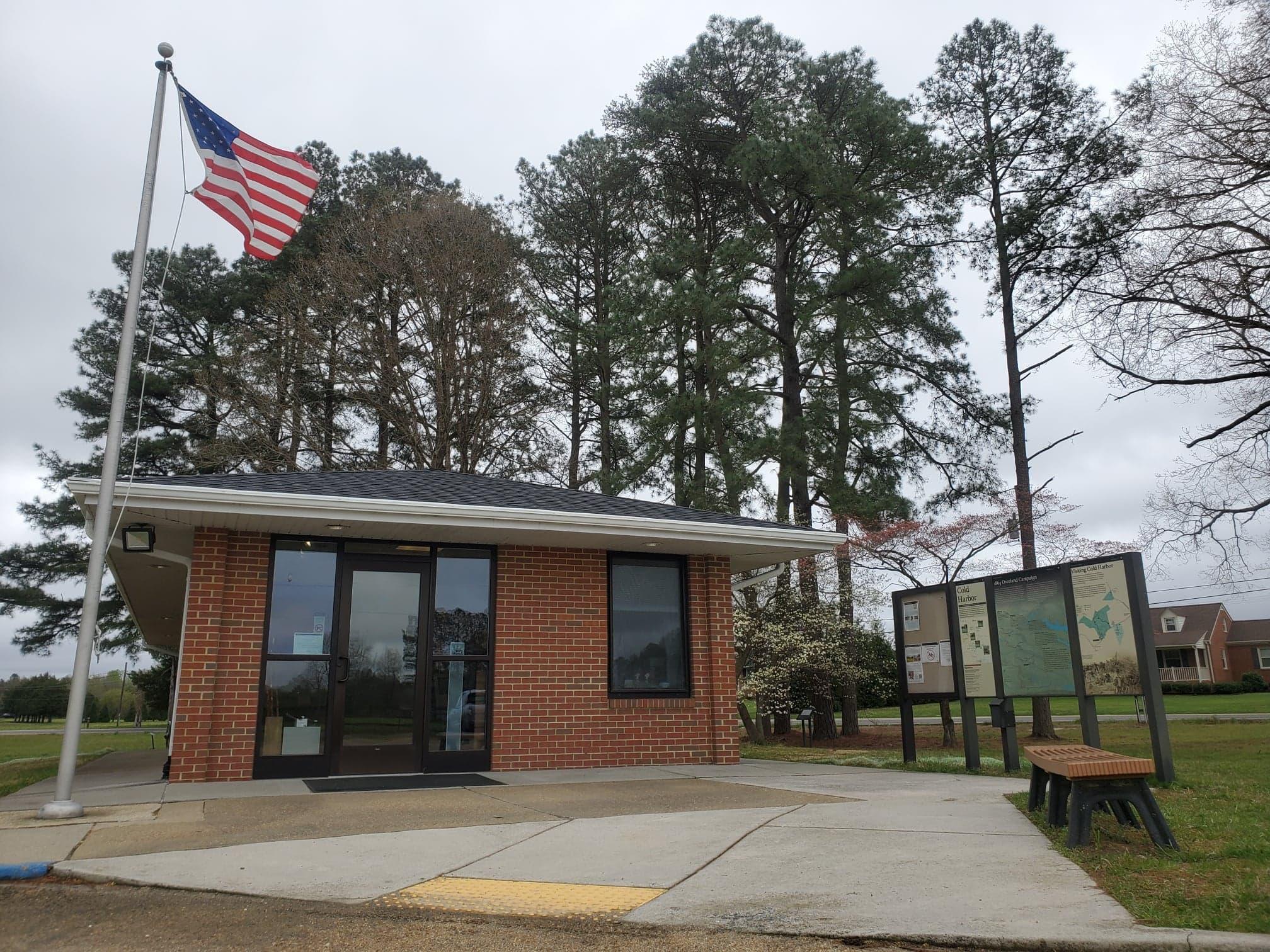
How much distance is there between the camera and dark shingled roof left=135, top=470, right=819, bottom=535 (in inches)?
339

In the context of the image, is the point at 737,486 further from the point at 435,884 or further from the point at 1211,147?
the point at 435,884

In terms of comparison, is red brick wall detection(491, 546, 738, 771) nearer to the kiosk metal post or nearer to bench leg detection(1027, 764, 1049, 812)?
the kiosk metal post

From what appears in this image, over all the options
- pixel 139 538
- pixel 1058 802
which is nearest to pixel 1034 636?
pixel 1058 802

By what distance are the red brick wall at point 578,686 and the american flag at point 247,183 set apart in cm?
404

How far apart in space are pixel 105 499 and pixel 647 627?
5812 mm

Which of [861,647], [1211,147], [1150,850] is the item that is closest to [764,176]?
[1211,147]

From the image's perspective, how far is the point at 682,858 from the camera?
4.85 meters

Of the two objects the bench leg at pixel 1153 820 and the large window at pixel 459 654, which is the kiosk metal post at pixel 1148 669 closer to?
the bench leg at pixel 1153 820

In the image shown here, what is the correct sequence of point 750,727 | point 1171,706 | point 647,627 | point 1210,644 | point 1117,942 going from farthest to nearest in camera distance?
1. point 1210,644
2. point 1171,706
3. point 750,727
4. point 647,627
5. point 1117,942

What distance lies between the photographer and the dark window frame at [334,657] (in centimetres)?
877

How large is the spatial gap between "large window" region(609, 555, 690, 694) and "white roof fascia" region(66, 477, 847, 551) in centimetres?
84

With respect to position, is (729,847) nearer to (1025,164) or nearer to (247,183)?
Answer: (247,183)

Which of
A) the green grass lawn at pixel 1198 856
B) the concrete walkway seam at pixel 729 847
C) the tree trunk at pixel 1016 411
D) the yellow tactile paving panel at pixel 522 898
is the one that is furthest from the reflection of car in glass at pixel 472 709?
the tree trunk at pixel 1016 411

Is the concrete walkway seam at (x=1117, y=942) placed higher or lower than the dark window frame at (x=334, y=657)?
lower
